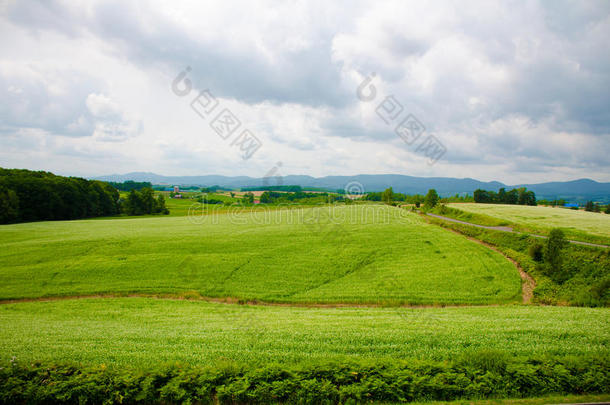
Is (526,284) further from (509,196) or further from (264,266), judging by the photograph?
(509,196)

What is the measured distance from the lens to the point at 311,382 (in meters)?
7.66

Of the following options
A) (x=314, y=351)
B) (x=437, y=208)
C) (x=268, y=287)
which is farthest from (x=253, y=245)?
(x=437, y=208)

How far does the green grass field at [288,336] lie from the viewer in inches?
371

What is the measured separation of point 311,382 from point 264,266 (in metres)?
20.5

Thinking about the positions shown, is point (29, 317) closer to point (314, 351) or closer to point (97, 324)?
point (97, 324)

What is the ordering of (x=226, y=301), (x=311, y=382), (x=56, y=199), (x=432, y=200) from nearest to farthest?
(x=311, y=382)
(x=226, y=301)
(x=56, y=199)
(x=432, y=200)

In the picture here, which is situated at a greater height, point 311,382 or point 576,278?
point 311,382

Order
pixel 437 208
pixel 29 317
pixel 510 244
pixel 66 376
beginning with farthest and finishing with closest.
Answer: pixel 437 208 < pixel 510 244 < pixel 29 317 < pixel 66 376

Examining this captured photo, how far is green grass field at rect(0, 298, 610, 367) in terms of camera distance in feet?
30.9

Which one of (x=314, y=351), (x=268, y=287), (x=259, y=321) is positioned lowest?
(x=268, y=287)

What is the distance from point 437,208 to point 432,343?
224 ft

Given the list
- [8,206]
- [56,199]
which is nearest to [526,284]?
[8,206]

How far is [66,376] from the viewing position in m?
8.12

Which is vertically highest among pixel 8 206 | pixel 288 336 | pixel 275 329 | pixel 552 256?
pixel 8 206
